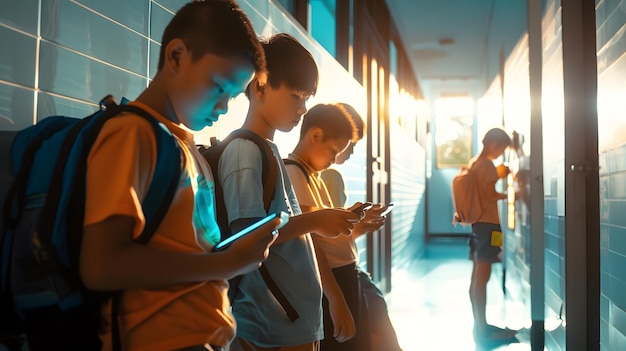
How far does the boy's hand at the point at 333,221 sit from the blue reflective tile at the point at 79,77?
54 centimetres

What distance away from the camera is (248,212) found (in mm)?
1267

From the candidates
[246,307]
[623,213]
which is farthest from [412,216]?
[246,307]

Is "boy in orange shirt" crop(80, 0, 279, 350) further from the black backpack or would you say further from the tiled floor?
the tiled floor

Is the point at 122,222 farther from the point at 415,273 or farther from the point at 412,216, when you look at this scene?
the point at 412,216

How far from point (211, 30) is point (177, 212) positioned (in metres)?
0.29

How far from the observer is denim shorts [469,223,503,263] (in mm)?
4207

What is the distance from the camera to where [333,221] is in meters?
1.39

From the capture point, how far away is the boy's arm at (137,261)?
0.77 m

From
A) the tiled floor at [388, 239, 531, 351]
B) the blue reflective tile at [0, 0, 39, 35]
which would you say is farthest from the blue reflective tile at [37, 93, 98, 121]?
the tiled floor at [388, 239, 531, 351]

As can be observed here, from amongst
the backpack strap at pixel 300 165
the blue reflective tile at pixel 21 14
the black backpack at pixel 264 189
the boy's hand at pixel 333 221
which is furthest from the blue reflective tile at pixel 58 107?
the backpack strap at pixel 300 165

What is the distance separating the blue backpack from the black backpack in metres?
0.52

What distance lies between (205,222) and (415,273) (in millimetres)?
7461

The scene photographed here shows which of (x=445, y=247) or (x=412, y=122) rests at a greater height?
(x=412, y=122)

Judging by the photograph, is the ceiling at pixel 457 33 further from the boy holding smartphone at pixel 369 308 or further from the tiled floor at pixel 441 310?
the boy holding smartphone at pixel 369 308
